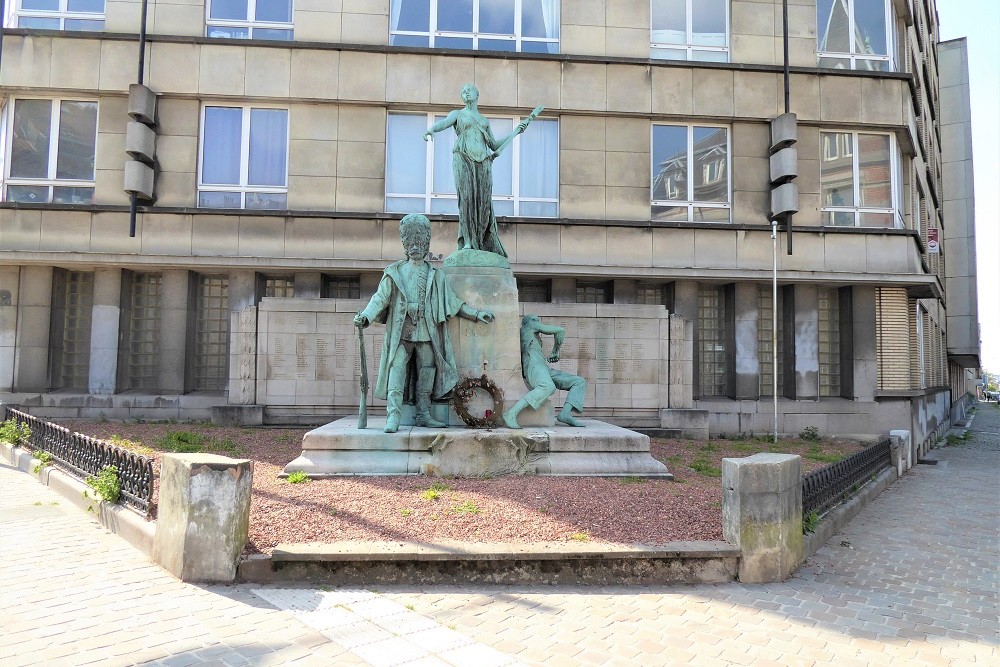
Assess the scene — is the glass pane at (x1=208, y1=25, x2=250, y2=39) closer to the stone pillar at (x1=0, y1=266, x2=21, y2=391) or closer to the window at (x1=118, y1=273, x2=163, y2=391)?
the window at (x1=118, y1=273, x2=163, y2=391)

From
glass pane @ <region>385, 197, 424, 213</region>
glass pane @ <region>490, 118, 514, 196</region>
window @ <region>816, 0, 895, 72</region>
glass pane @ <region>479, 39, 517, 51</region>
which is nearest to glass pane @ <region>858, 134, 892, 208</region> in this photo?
window @ <region>816, 0, 895, 72</region>

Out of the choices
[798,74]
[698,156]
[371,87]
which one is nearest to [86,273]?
[371,87]

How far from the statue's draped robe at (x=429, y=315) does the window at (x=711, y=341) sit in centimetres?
963

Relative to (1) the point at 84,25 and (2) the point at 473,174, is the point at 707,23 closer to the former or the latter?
(2) the point at 473,174

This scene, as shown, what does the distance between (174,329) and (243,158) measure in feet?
14.5

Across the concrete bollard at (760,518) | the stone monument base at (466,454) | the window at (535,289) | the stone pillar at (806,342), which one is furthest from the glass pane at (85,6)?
the stone pillar at (806,342)

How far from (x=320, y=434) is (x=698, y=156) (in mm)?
12747

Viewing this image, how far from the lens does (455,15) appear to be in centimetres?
1642

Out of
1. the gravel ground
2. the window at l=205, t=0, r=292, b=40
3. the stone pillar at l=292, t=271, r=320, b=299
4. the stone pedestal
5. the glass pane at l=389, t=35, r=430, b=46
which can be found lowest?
the gravel ground

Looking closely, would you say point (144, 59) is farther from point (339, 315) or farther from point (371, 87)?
point (339, 315)

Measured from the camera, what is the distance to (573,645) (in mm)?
3996

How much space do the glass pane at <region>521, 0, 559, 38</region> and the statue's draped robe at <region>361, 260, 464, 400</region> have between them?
1061 cm

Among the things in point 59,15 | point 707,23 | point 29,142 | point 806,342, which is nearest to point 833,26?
point 707,23

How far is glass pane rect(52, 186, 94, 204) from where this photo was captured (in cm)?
1540
